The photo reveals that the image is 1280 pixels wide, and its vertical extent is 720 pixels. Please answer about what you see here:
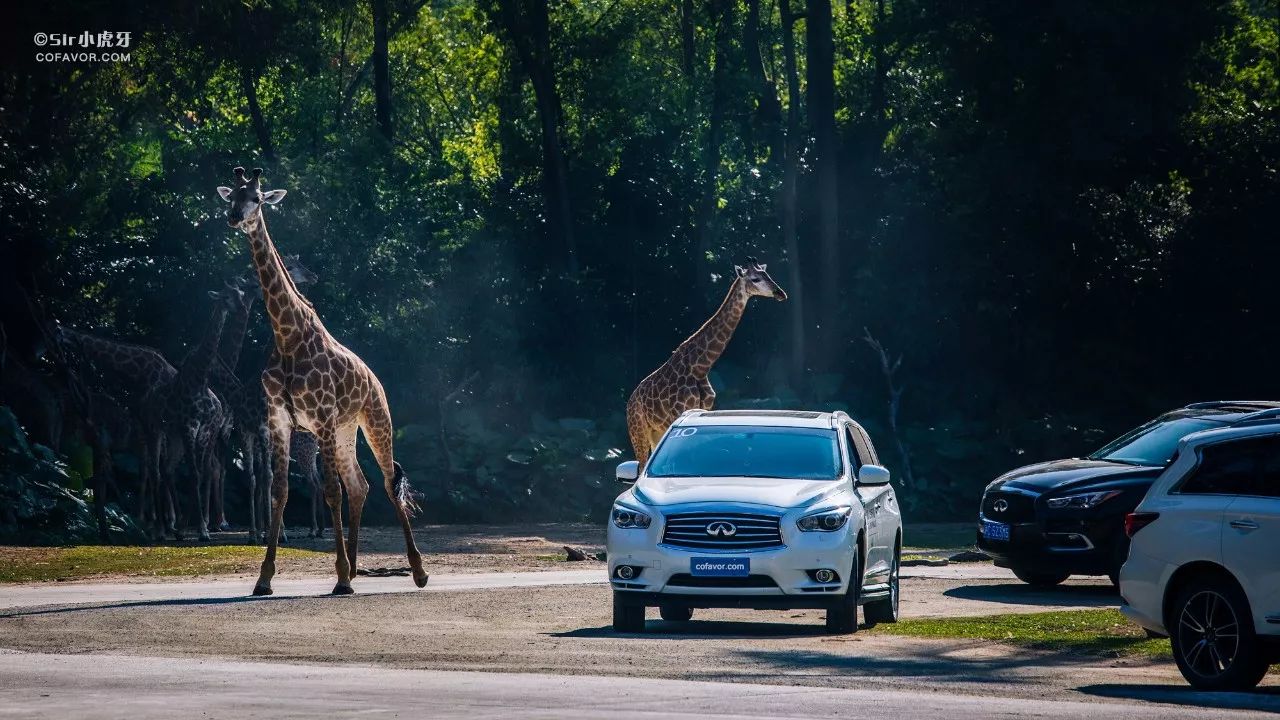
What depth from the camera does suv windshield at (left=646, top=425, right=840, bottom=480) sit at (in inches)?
666

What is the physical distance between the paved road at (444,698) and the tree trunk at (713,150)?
107ft

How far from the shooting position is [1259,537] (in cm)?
1263

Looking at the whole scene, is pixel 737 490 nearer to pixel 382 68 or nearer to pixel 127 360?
pixel 127 360

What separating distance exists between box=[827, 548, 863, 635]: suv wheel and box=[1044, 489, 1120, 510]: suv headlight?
4931 millimetres

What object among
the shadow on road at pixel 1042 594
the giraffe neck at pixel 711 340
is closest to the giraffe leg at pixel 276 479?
the shadow on road at pixel 1042 594

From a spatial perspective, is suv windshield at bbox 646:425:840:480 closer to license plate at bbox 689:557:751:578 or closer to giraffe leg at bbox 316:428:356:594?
license plate at bbox 689:557:751:578

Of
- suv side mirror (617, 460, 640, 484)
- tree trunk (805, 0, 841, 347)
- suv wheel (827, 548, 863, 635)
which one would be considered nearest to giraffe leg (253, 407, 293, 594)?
suv side mirror (617, 460, 640, 484)

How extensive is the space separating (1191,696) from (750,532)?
4.07 meters

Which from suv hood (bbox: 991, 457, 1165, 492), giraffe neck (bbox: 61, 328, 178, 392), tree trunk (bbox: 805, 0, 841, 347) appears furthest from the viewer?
tree trunk (bbox: 805, 0, 841, 347)

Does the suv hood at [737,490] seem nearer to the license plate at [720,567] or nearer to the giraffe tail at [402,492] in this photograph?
the license plate at [720,567]

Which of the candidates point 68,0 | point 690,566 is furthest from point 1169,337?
point 690,566

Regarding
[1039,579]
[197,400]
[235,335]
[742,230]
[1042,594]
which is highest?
[742,230]

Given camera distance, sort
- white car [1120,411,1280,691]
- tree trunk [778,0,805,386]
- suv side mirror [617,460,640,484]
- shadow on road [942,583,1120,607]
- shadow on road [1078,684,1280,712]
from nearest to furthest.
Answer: shadow on road [1078,684,1280,712] → white car [1120,411,1280,691] → suv side mirror [617,460,640,484] → shadow on road [942,583,1120,607] → tree trunk [778,0,805,386]

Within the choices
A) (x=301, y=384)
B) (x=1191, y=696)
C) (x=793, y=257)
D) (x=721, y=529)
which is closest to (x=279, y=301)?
(x=301, y=384)
